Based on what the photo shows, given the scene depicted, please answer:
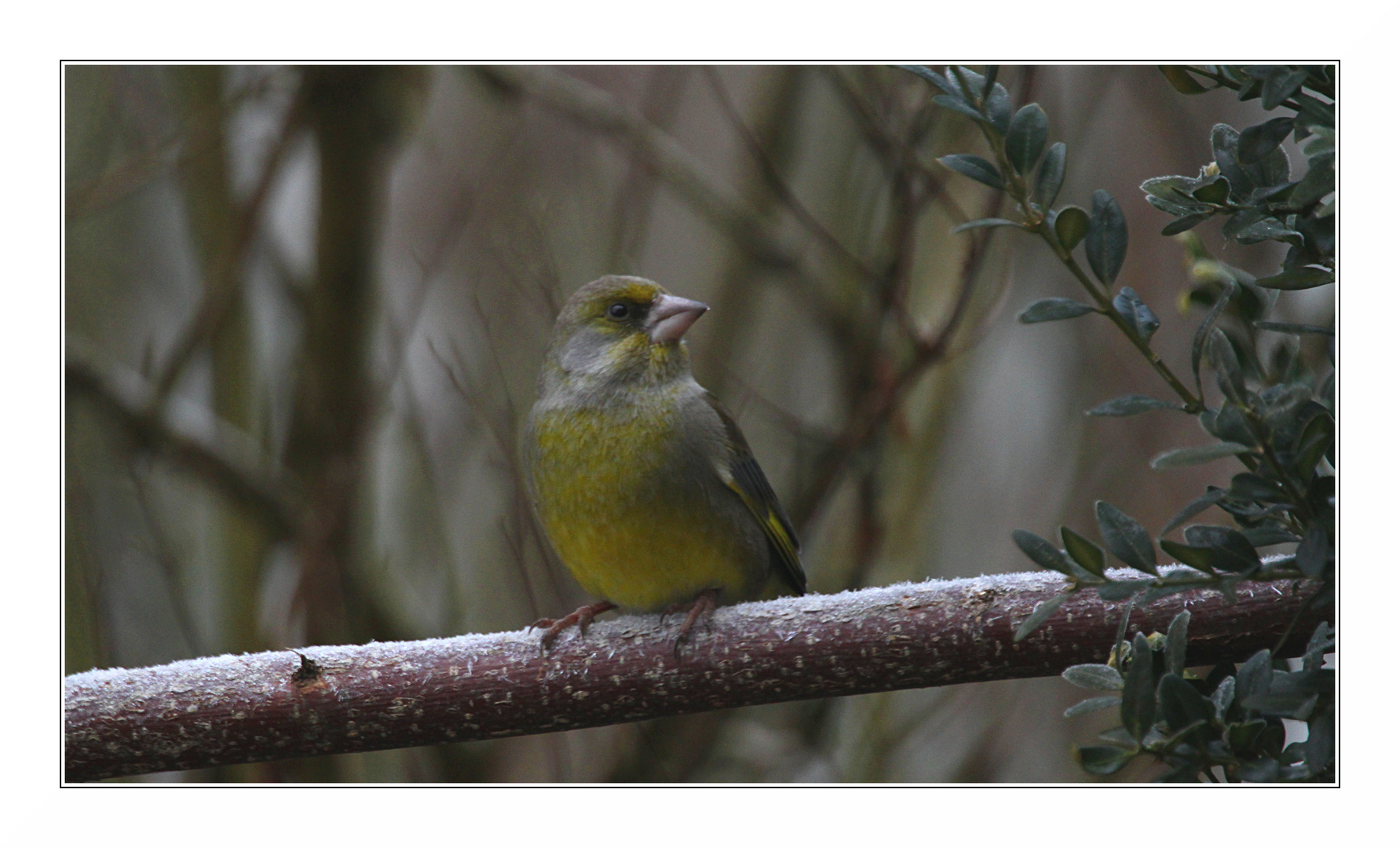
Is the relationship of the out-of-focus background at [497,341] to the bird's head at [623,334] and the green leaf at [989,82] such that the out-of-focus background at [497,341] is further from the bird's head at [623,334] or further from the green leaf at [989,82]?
the green leaf at [989,82]

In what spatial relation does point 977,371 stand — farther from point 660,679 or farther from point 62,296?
point 62,296

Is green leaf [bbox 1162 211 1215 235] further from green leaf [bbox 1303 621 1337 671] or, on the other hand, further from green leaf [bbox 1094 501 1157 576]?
green leaf [bbox 1303 621 1337 671]

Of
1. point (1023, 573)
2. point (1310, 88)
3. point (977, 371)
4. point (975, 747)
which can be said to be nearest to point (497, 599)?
point (975, 747)

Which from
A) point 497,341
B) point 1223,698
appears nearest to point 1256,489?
point 1223,698

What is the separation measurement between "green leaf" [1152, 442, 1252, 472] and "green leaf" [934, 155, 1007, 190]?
0.50 m

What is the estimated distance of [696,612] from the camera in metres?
2.74

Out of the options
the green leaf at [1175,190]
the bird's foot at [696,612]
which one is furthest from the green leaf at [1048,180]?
the bird's foot at [696,612]

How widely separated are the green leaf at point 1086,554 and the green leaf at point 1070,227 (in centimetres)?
44

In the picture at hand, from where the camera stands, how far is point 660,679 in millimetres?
2604

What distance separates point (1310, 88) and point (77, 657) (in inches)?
132

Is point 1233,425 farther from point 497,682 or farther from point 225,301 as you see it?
point 225,301

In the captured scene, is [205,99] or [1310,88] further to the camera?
[205,99]

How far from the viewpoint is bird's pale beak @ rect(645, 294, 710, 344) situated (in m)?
3.38

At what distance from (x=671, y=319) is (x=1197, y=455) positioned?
78.8 inches
